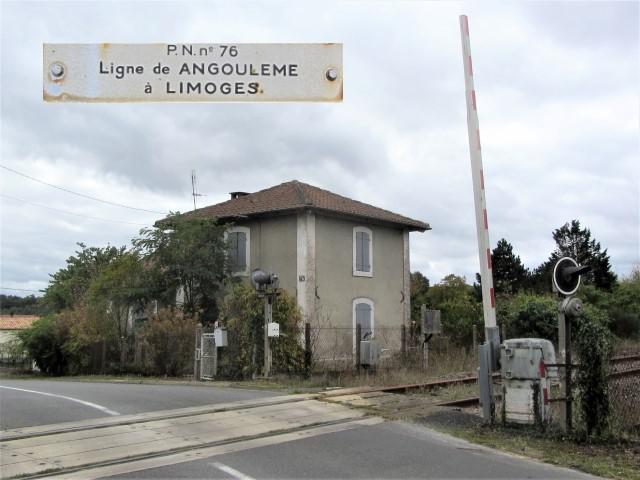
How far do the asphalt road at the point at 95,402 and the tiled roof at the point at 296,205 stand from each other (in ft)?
35.1

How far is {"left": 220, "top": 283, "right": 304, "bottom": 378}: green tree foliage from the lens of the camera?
18.7m

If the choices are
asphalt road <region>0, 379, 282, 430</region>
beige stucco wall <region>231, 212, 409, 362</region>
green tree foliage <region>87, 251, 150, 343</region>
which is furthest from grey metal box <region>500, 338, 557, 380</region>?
green tree foliage <region>87, 251, 150, 343</region>

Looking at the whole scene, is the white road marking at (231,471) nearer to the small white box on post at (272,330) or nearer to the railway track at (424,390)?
the railway track at (424,390)

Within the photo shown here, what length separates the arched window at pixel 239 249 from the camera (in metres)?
26.3

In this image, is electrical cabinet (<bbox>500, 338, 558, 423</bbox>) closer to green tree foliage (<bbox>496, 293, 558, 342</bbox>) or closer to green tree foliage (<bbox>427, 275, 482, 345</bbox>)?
green tree foliage (<bbox>496, 293, 558, 342</bbox>)

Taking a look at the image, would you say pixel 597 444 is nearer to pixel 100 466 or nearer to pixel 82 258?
pixel 100 466

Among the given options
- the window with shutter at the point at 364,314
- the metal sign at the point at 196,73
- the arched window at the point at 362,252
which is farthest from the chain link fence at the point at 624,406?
the arched window at the point at 362,252

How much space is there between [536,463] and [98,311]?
21.8m

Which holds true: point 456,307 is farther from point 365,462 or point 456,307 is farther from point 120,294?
point 365,462

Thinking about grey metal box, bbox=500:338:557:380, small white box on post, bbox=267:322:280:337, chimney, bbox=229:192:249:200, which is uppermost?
chimney, bbox=229:192:249:200

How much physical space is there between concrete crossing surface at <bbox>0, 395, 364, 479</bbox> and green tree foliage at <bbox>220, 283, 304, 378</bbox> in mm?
6601

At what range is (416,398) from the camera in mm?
13422

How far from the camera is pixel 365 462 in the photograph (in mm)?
7742

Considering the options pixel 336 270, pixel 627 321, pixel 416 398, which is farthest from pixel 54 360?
pixel 627 321
